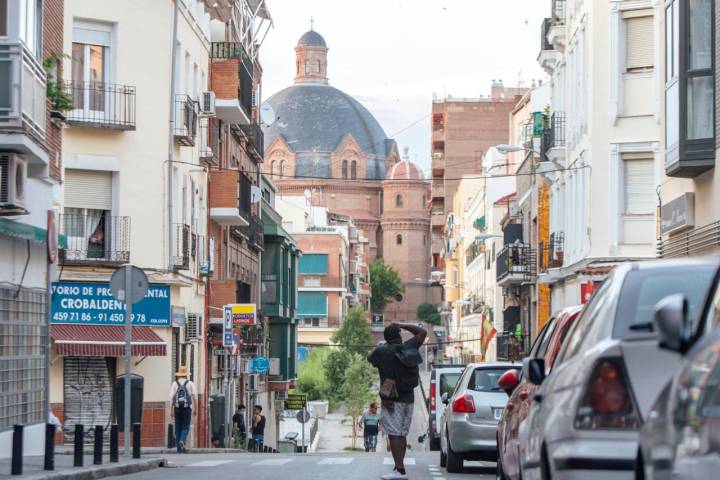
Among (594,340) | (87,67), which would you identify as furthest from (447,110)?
(594,340)

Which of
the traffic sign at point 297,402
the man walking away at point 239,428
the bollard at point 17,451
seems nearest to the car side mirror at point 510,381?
the bollard at point 17,451

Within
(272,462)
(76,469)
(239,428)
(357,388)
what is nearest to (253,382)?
(239,428)

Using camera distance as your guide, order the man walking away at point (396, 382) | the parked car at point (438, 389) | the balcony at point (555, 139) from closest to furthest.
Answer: the man walking away at point (396, 382) → the parked car at point (438, 389) → the balcony at point (555, 139)

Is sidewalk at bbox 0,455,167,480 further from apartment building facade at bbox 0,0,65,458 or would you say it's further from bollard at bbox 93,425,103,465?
apartment building facade at bbox 0,0,65,458

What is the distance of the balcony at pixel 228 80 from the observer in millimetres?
46656

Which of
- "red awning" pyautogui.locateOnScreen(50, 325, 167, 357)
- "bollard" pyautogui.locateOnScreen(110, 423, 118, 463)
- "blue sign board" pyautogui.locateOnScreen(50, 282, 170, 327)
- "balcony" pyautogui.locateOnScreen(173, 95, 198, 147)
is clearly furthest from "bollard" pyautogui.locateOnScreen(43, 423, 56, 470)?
"balcony" pyautogui.locateOnScreen(173, 95, 198, 147)

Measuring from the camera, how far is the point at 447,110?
132 m

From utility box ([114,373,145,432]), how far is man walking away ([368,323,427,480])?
18216 mm

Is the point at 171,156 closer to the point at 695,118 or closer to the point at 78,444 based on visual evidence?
the point at 695,118

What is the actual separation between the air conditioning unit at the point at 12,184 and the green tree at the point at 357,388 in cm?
6681

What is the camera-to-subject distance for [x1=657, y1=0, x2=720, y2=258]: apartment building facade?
83.4ft

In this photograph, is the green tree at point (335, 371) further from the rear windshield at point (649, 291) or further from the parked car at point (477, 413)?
the rear windshield at point (649, 291)

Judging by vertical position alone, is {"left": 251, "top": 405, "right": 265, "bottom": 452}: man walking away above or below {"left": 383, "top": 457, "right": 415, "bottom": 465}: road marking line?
below

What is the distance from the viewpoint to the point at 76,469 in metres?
19.4
